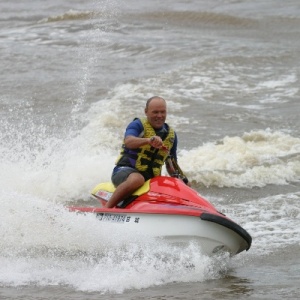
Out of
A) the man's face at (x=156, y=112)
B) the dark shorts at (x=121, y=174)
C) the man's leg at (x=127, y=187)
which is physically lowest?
the man's leg at (x=127, y=187)

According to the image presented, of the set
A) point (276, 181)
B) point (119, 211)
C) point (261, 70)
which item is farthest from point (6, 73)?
point (119, 211)

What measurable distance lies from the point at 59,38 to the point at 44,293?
57.9 feet

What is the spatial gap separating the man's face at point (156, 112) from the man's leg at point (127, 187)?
541mm

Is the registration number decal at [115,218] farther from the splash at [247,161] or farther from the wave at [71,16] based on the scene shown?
the wave at [71,16]

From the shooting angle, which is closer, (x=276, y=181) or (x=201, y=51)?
(x=276, y=181)

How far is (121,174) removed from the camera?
8.45 meters

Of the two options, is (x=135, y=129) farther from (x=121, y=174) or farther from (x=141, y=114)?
(x=141, y=114)

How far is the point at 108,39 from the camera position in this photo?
2362 centimetres

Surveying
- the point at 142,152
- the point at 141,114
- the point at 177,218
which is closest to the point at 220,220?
the point at 177,218

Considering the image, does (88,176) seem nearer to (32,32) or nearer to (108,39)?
(108,39)

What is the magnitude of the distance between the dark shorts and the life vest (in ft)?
0.19

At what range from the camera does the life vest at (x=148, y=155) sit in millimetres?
8383

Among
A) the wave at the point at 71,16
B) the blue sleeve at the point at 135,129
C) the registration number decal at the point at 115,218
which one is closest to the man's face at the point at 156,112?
the blue sleeve at the point at 135,129

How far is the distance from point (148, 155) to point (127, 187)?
1.31ft
